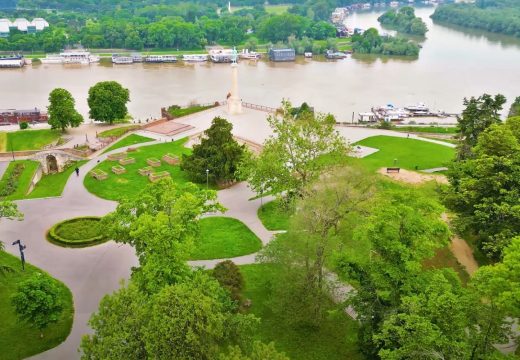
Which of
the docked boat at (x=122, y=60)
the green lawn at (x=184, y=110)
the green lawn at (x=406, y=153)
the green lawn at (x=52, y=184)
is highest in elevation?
the docked boat at (x=122, y=60)

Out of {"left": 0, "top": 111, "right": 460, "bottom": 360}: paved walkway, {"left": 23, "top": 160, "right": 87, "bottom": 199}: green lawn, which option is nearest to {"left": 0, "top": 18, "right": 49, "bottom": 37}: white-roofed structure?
{"left": 23, "top": 160, "right": 87, "bottom": 199}: green lawn

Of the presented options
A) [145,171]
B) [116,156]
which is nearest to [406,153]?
[145,171]

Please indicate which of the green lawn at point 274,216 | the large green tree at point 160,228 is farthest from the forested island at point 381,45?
the large green tree at point 160,228

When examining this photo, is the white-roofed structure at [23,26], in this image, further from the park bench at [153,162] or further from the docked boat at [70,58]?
the park bench at [153,162]

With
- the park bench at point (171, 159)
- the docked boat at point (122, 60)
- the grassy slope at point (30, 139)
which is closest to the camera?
the park bench at point (171, 159)

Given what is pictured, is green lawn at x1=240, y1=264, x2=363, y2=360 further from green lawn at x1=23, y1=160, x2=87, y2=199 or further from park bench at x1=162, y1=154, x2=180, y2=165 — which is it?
park bench at x1=162, y1=154, x2=180, y2=165

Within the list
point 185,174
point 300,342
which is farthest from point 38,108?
point 300,342

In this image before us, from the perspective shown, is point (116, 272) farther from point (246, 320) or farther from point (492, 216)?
point (492, 216)
